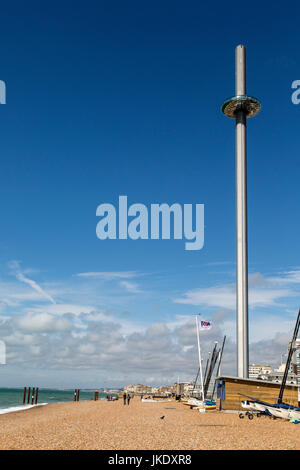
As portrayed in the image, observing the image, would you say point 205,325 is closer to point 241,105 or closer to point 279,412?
point 279,412

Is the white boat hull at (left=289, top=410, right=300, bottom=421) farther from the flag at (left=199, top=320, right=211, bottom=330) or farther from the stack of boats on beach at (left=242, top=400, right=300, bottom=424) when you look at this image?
the flag at (left=199, top=320, right=211, bottom=330)

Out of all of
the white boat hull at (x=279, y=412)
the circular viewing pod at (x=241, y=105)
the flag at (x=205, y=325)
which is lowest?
the white boat hull at (x=279, y=412)

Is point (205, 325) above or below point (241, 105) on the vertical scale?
below

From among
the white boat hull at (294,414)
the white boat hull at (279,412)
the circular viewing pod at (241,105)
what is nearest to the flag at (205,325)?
the white boat hull at (279,412)

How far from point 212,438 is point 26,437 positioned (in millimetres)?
9356

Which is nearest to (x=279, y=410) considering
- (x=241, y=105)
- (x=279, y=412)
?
(x=279, y=412)

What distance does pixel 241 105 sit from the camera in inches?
3007

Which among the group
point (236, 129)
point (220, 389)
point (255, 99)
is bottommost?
point (220, 389)

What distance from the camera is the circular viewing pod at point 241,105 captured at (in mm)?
75625

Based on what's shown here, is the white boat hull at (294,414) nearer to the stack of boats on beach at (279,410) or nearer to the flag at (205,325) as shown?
the stack of boats on beach at (279,410)

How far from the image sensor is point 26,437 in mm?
21953

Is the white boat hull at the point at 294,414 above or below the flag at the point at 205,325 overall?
below
